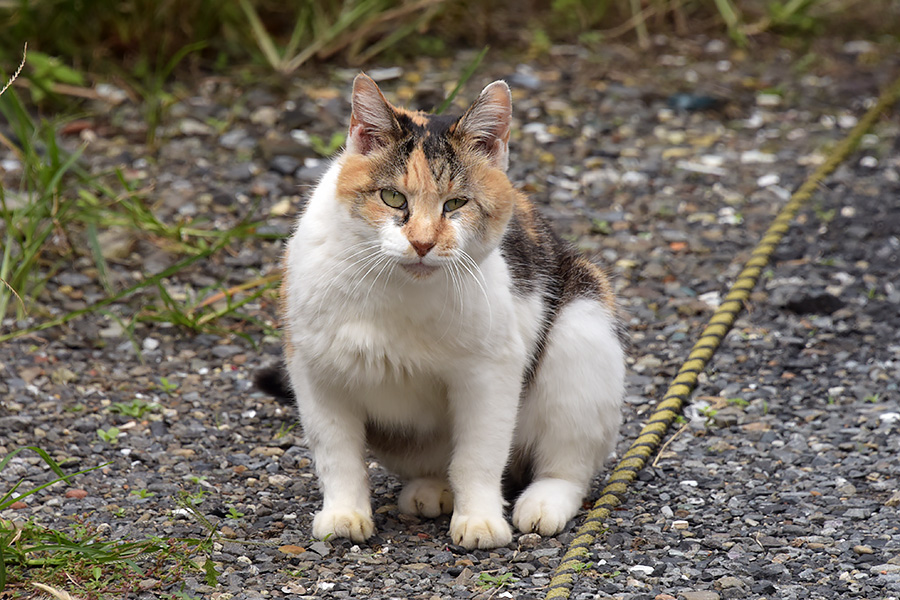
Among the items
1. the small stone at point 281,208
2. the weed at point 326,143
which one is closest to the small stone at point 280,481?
the small stone at point 281,208

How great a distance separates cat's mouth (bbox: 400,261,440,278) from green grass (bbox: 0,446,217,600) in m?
0.94

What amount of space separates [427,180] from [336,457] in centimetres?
91

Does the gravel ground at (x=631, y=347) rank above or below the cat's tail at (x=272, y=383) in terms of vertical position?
below

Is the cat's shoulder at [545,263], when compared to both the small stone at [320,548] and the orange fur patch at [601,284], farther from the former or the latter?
the small stone at [320,548]

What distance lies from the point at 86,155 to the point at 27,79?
2.18 feet

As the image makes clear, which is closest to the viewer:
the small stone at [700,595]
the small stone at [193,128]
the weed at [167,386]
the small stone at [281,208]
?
the small stone at [700,595]


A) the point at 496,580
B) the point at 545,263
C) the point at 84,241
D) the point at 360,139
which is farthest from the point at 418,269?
→ the point at 84,241

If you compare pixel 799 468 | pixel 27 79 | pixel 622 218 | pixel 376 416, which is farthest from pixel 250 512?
pixel 27 79

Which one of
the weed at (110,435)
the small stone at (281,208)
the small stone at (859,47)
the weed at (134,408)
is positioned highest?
the small stone at (859,47)

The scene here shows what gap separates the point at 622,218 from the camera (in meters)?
6.05

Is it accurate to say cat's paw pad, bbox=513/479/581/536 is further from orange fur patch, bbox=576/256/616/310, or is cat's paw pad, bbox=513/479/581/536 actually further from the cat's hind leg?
orange fur patch, bbox=576/256/616/310

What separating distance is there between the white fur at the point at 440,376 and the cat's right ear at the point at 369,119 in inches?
6.2

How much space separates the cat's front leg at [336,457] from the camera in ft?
10.7

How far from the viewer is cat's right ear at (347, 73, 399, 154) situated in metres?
2.99
